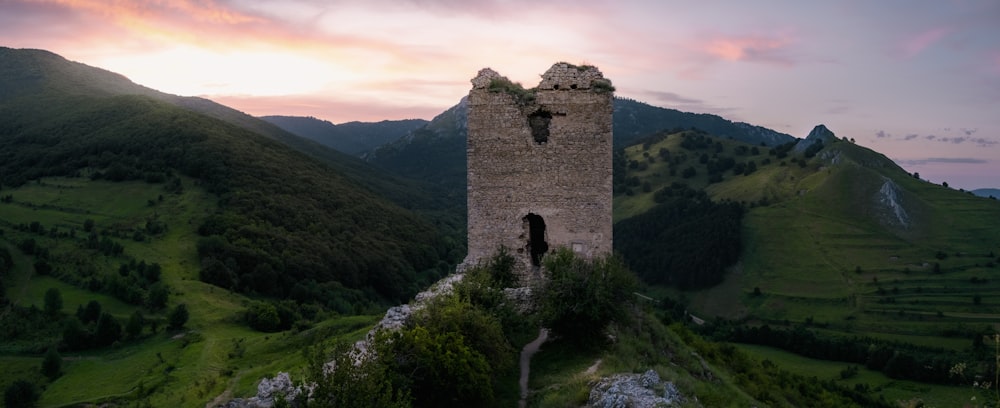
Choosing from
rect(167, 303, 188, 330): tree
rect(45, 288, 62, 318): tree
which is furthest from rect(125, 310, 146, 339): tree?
rect(45, 288, 62, 318): tree

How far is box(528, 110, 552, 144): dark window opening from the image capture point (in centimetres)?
1788

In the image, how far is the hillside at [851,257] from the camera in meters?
71.9

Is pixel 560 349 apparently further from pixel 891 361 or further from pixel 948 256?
pixel 948 256

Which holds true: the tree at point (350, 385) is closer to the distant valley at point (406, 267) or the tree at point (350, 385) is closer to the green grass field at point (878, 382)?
the distant valley at point (406, 267)

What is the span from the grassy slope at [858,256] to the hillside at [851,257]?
0.18 metres

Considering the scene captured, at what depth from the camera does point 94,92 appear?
190750 millimetres

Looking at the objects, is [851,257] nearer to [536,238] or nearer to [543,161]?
[536,238]

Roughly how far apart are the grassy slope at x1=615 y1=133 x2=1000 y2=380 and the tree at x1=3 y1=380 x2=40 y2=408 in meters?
76.5

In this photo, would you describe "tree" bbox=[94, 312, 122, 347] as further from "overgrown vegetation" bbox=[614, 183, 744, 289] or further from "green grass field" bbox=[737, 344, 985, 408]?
"overgrown vegetation" bbox=[614, 183, 744, 289]

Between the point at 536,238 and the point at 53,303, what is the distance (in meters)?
58.1

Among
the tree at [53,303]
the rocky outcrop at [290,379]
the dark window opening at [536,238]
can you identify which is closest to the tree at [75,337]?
the tree at [53,303]

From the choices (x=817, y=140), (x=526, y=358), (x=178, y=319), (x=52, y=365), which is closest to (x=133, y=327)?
(x=178, y=319)

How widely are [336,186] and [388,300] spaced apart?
35534 mm

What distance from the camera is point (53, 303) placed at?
5828 cm
